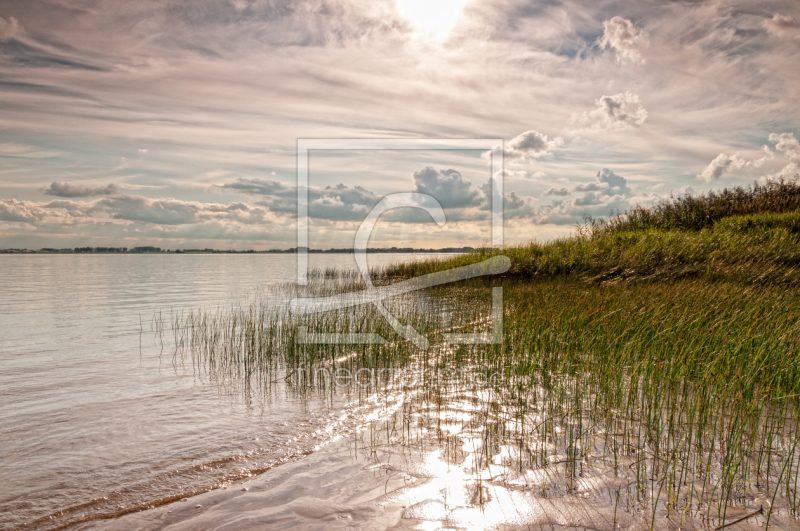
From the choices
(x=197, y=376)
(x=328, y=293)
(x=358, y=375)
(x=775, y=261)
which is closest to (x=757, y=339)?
(x=358, y=375)

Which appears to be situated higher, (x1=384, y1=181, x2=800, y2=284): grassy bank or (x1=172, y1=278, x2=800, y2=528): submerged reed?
(x1=384, y1=181, x2=800, y2=284): grassy bank

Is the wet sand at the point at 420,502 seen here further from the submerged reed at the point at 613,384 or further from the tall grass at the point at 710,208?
the tall grass at the point at 710,208

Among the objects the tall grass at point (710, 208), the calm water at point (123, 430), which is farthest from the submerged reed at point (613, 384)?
the tall grass at point (710, 208)

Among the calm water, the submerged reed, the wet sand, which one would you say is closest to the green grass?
the submerged reed

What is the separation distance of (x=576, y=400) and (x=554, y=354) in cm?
199

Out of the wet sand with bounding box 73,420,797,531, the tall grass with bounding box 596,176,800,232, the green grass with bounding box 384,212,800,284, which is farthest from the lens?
the tall grass with bounding box 596,176,800,232

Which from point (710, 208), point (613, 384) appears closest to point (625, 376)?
point (613, 384)

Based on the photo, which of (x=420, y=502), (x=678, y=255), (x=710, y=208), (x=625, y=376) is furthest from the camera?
(x=710, y=208)

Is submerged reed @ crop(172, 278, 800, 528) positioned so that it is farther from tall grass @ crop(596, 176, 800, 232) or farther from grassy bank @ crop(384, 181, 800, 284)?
tall grass @ crop(596, 176, 800, 232)

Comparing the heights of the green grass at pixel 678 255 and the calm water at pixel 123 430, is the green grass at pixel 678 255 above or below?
above

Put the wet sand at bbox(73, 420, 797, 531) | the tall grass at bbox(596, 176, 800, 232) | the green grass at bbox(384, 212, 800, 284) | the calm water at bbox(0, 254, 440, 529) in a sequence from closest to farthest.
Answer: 1. the wet sand at bbox(73, 420, 797, 531)
2. the calm water at bbox(0, 254, 440, 529)
3. the green grass at bbox(384, 212, 800, 284)
4. the tall grass at bbox(596, 176, 800, 232)

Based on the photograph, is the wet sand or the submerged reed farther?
the submerged reed

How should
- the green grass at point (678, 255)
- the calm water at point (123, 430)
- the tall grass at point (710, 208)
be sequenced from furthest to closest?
the tall grass at point (710, 208)
the green grass at point (678, 255)
the calm water at point (123, 430)

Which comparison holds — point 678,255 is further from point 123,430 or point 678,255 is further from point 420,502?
point 123,430
